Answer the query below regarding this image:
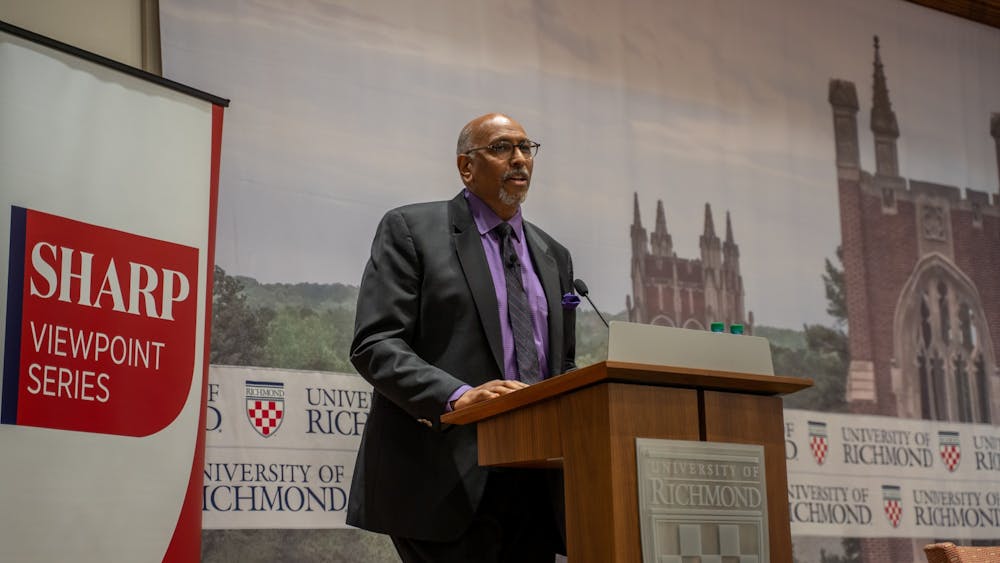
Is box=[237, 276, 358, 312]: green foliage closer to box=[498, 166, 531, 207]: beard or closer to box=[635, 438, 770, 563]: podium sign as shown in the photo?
box=[498, 166, 531, 207]: beard

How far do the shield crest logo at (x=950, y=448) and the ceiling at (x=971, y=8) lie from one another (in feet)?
8.36

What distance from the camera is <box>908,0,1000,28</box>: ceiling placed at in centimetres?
660

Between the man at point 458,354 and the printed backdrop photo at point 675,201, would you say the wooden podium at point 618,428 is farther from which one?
the printed backdrop photo at point 675,201

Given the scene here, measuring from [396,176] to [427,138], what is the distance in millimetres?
237

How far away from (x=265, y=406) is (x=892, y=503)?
132 inches

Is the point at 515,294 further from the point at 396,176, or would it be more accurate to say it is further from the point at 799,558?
the point at 799,558

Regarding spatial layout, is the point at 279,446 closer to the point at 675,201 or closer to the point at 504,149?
the point at 504,149

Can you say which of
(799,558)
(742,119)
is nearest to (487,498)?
(799,558)

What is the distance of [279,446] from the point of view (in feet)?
13.5

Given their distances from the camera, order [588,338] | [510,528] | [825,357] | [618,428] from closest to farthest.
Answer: [618,428] < [510,528] < [588,338] < [825,357]

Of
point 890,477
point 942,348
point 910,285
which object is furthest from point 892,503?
point 910,285

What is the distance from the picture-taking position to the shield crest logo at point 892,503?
5660 mm

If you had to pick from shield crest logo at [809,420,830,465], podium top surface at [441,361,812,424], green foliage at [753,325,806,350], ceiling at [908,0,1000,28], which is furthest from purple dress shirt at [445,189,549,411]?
ceiling at [908,0,1000,28]

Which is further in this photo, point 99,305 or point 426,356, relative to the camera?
point 99,305
